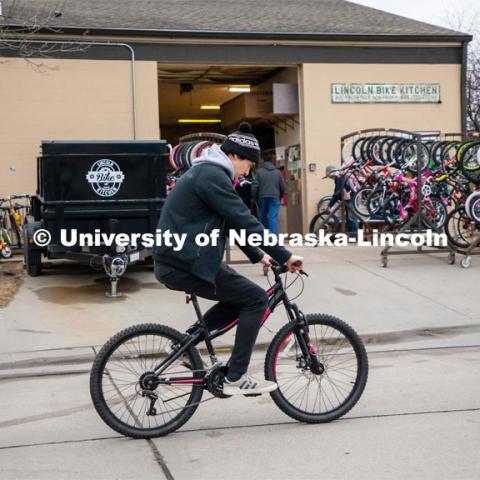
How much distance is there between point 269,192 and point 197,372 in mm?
10425

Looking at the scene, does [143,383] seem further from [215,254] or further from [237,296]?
[215,254]

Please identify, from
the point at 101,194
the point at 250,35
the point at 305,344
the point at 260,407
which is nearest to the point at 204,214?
the point at 305,344

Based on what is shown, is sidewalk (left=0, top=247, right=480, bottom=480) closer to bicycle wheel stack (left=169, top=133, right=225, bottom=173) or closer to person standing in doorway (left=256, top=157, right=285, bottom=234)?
bicycle wheel stack (left=169, top=133, right=225, bottom=173)

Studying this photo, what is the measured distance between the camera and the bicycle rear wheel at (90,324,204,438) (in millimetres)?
5246

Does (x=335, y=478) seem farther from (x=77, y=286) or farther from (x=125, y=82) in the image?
(x=125, y=82)

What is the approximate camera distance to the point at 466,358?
7910 mm

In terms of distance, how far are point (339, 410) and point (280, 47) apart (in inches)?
551

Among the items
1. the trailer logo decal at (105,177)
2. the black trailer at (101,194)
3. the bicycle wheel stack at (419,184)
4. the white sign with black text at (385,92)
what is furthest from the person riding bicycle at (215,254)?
the white sign with black text at (385,92)

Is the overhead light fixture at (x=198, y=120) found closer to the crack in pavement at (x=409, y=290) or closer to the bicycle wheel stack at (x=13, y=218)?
the bicycle wheel stack at (x=13, y=218)

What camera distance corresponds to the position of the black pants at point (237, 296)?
5.31 m

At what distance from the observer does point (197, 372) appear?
5.40 m

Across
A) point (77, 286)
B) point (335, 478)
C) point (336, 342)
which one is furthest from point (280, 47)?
point (335, 478)

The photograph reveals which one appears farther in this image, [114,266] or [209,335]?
[114,266]

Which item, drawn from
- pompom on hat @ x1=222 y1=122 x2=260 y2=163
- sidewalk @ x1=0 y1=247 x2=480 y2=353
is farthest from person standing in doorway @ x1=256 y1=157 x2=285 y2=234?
pompom on hat @ x1=222 y1=122 x2=260 y2=163
